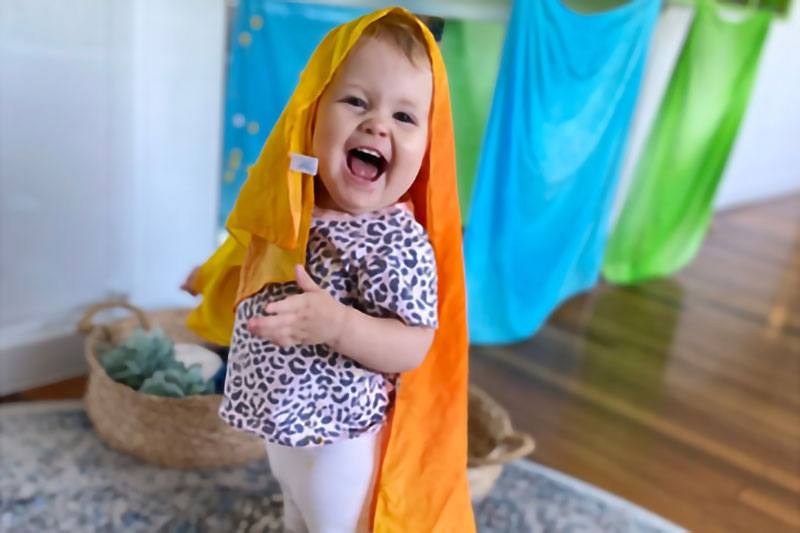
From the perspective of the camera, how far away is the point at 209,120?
5.04 feet

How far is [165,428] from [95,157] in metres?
0.55

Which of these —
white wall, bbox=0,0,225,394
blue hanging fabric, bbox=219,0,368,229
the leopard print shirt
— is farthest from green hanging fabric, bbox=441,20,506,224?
the leopard print shirt

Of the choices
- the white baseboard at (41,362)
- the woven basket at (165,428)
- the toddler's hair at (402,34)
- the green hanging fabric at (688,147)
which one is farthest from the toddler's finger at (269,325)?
the green hanging fabric at (688,147)

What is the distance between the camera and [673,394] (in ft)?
6.07

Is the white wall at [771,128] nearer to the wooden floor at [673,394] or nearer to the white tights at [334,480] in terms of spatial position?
the wooden floor at [673,394]

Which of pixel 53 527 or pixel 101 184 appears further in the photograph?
pixel 101 184

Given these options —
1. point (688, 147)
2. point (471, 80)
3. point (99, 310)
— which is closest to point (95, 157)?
point (99, 310)

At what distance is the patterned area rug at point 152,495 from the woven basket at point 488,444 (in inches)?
2.9

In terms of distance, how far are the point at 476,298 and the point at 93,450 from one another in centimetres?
88

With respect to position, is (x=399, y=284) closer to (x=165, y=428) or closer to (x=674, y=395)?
(x=165, y=428)

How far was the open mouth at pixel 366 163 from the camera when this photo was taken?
76cm

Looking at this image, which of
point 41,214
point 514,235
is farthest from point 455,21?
point 41,214

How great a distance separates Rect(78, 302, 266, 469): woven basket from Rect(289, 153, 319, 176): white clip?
59 cm

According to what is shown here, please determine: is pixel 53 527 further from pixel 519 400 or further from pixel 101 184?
pixel 519 400
